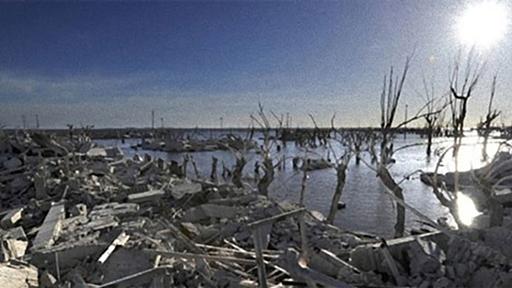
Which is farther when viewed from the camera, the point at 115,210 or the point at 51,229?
the point at 115,210

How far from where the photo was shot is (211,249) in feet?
19.9

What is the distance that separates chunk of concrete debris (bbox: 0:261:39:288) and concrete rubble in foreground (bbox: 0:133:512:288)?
0.04ft

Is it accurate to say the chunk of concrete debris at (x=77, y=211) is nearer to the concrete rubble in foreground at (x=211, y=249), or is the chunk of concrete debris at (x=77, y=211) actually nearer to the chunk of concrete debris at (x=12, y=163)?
the concrete rubble in foreground at (x=211, y=249)

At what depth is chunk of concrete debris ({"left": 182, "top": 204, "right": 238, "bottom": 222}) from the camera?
8.53 metres

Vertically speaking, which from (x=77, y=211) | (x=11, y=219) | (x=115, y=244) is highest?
(x=115, y=244)

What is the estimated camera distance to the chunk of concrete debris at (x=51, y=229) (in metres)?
Answer: 6.60

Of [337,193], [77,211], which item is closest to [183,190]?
[77,211]

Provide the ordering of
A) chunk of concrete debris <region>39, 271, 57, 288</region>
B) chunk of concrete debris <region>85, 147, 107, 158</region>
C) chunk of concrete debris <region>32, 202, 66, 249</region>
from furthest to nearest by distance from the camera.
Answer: chunk of concrete debris <region>85, 147, 107, 158</region>, chunk of concrete debris <region>32, 202, 66, 249</region>, chunk of concrete debris <region>39, 271, 57, 288</region>

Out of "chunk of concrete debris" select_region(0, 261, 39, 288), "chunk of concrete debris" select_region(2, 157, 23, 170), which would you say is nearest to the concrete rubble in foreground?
"chunk of concrete debris" select_region(0, 261, 39, 288)

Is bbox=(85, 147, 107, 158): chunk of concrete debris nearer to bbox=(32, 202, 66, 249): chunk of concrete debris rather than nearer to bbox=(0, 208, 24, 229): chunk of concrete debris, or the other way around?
bbox=(0, 208, 24, 229): chunk of concrete debris

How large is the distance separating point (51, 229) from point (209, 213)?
286 cm

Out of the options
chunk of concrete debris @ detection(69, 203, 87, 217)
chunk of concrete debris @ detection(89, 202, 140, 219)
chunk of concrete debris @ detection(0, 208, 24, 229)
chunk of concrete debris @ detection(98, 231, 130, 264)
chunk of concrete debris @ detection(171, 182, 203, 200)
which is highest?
chunk of concrete debris @ detection(98, 231, 130, 264)

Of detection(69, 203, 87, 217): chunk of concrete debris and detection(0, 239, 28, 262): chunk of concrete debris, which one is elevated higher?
detection(0, 239, 28, 262): chunk of concrete debris

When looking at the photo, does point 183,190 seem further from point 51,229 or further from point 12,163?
point 12,163
